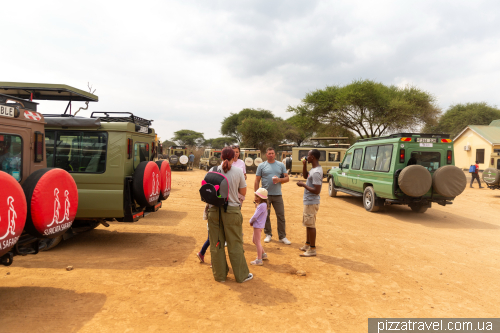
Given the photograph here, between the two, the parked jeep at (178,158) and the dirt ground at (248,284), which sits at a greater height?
the parked jeep at (178,158)

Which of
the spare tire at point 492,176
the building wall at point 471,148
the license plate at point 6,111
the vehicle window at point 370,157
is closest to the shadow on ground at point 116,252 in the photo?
the license plate at point 6,111

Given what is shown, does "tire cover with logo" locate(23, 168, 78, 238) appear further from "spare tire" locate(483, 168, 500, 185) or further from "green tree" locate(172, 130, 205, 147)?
"green tree" locate(172, 130, 205, 147)

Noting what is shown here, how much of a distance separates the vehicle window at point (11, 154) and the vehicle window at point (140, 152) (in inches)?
93.4

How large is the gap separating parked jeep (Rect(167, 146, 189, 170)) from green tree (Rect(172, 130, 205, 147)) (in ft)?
79.3

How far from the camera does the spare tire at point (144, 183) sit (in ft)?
18.3

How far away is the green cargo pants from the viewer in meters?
4.23

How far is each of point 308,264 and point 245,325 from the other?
2.12 metres

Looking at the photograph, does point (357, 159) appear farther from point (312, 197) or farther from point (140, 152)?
point (140, 152)

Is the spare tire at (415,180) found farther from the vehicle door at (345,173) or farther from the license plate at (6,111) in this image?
the license plate at (6,111)

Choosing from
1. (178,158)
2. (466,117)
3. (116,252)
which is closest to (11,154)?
(116,252)

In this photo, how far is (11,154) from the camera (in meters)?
3.67

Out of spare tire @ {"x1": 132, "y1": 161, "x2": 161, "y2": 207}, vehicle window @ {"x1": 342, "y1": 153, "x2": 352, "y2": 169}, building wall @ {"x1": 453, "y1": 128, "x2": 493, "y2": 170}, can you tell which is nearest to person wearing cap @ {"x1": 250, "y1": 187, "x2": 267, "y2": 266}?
spare tire @ {"x1": 132, "y1": 161, "x2": 161, "y2": 207}

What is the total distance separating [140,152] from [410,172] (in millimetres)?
6714

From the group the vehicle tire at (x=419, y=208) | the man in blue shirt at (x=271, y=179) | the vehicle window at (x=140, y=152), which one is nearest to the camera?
the man in blue shirt at (x=271, y=179)
